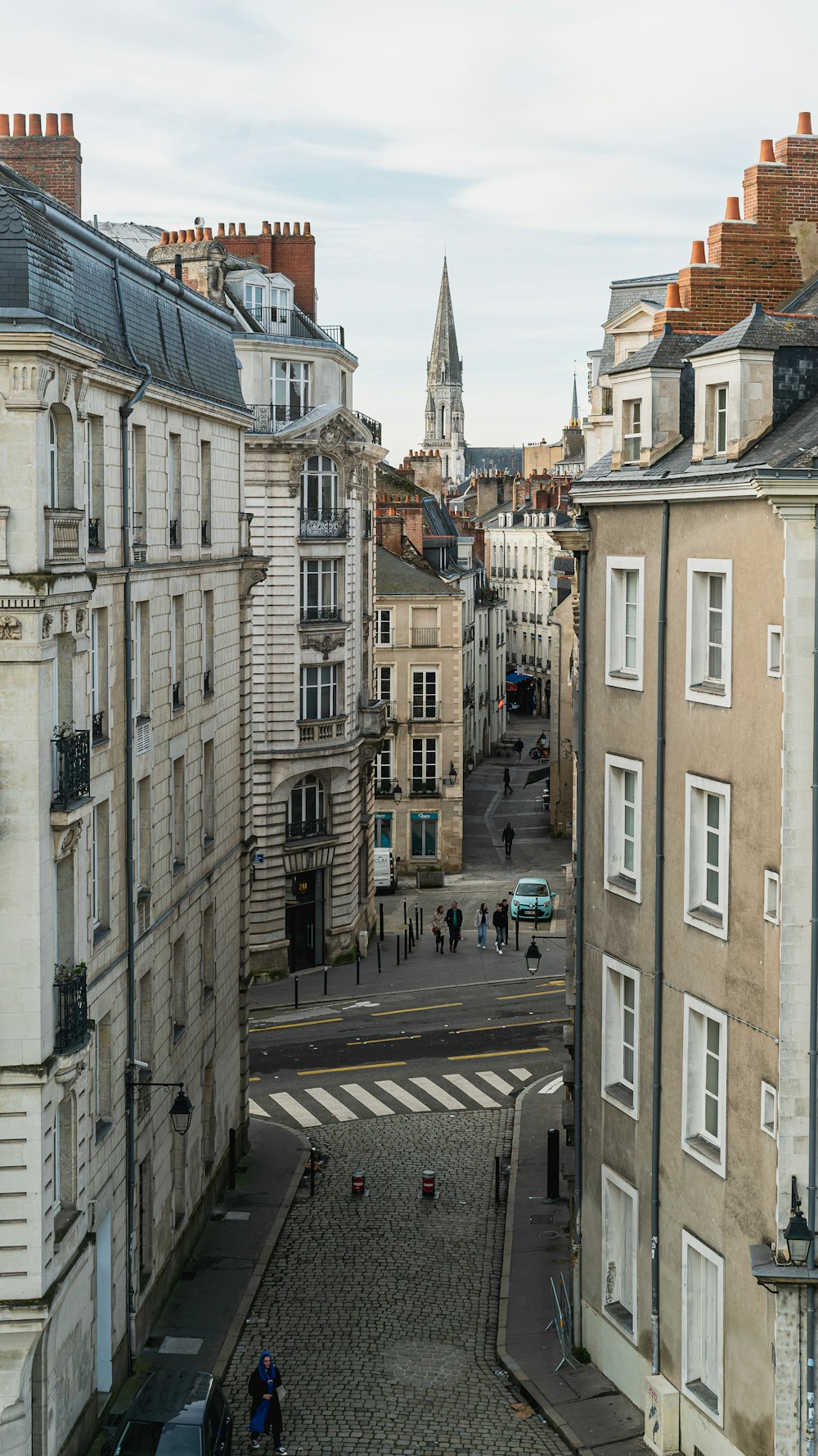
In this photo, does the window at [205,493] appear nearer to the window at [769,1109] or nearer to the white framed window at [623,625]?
the white framed window at [623,625]

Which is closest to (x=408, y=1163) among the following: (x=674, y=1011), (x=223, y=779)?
(x=223, y=779)

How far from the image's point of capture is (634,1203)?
84.6 feet

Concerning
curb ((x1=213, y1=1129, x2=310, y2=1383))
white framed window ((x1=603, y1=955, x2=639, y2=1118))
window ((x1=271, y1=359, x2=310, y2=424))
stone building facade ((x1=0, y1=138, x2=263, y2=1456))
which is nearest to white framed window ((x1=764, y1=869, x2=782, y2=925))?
white framed window ((x1=603, y1=955, x2=639, y2=1118))

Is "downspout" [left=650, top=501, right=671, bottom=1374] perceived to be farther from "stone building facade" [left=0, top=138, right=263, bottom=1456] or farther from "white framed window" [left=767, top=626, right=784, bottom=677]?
"stone building facade" [left=0, top=138, right=263, bottom=1456]

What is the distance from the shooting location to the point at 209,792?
35344 mm

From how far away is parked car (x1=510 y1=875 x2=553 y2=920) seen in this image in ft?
217

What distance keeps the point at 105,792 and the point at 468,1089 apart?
71.8 ft

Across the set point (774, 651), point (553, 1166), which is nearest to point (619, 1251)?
point (553, 1166)

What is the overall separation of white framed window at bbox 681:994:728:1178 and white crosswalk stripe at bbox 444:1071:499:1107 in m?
19.9

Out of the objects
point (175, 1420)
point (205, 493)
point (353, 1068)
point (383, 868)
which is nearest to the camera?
point (175, 1420)

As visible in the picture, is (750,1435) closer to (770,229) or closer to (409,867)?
(770,229)

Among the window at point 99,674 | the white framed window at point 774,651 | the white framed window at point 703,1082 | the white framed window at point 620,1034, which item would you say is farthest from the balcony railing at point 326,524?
the white framed window at point 774,651

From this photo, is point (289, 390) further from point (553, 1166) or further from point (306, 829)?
point (553, 1166)

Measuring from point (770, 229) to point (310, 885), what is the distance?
33.8 metres
